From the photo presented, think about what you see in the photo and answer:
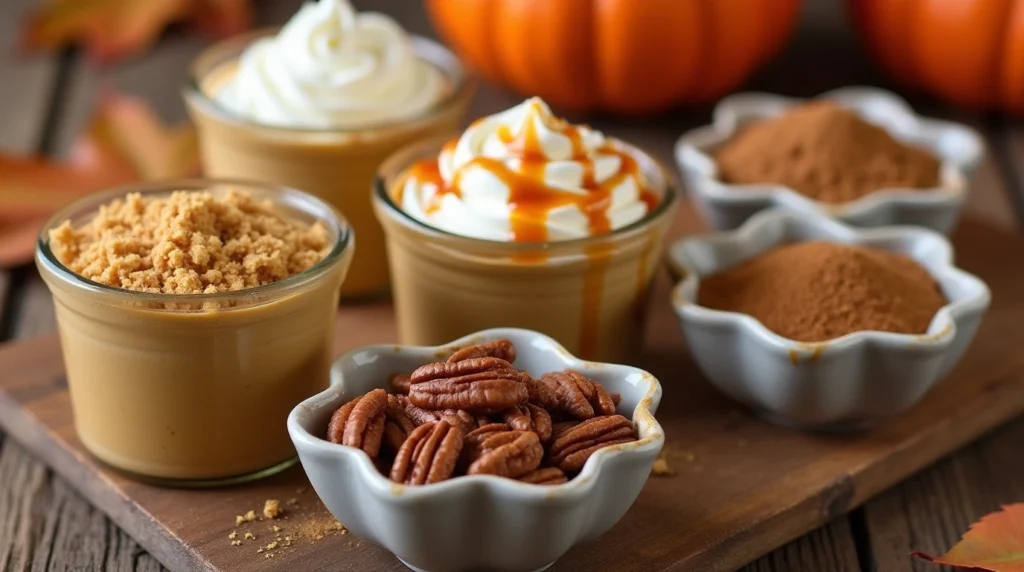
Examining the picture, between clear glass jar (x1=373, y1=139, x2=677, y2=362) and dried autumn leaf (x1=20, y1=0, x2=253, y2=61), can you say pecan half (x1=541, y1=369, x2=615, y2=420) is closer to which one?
clear glass jar (x1=373, y1=139, x2=677, y2=362)

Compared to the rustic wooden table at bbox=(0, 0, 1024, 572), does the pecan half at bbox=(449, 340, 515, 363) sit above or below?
above

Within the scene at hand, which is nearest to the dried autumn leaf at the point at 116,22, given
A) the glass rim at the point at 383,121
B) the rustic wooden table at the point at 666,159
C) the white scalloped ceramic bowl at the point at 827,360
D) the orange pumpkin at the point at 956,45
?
the rustic wooden table at the point at 666,159

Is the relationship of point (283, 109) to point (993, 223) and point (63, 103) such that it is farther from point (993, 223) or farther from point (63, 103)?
point (993, 223)

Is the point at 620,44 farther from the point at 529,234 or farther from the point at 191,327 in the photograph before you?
the point at 191,327

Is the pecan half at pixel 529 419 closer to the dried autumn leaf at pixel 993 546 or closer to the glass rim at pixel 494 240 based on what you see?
the glass rim at pixel 494 240

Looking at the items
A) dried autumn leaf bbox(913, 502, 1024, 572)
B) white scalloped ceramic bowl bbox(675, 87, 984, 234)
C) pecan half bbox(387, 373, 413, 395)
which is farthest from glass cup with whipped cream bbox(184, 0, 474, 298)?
dried autumn leaf bbox(913, 502, 1024, 572)
